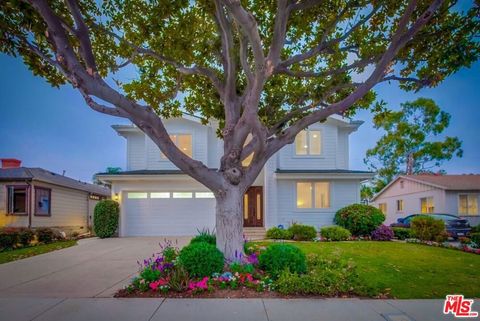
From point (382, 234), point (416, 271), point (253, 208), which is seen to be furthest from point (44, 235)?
point (382, 234)

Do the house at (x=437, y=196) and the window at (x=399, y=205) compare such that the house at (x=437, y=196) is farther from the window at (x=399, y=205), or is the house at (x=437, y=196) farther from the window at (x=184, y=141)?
the window at (x=184, y=141)

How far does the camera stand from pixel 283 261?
655cm

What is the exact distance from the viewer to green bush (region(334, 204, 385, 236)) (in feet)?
50.2

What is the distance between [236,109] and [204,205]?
33.3 feet

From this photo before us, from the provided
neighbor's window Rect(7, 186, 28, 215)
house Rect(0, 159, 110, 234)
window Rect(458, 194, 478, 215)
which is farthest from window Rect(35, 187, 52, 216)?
window Rect(458, 194, 478, 215)

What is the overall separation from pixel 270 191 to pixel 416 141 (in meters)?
22.0

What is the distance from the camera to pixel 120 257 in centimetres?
1024

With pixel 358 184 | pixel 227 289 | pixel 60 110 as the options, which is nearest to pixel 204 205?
pixel 358 184

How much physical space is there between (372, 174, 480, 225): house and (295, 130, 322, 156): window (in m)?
10.7

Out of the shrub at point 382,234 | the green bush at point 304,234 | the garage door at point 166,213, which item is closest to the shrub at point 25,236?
the garage door at point 166,213

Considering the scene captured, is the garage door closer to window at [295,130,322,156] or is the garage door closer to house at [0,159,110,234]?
house at [0,159,110,234]

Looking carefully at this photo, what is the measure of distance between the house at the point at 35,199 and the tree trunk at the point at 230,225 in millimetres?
14367

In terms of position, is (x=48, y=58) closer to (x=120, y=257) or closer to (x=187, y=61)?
(x=187, y=61)

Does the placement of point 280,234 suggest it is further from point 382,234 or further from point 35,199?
point 35,199
